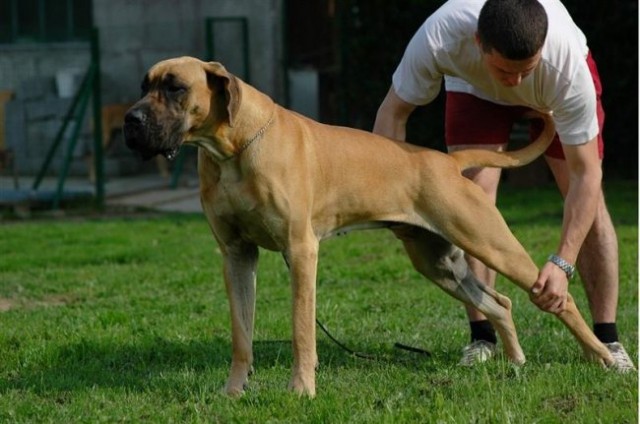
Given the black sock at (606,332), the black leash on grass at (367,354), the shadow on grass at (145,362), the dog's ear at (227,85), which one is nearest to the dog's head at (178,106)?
the dog's ear at (227,85)

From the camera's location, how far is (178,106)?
16.5ft

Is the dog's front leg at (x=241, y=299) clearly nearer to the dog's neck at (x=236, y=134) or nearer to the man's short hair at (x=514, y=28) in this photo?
the dog's neck at (x=236, y=134)

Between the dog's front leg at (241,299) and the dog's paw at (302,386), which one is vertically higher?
the dog's front leg at (241,299)

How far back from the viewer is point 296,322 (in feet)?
17.1

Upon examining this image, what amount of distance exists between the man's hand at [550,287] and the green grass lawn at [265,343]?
1.03 ft

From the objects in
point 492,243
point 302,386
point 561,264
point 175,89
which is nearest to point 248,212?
point 175,89

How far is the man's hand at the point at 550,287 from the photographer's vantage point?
5.45 m

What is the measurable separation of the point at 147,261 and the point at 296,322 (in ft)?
15.9

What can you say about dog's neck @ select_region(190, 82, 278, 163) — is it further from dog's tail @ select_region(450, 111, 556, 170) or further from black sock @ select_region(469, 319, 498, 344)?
black sock @ select_region(469, 319, 498, 344)

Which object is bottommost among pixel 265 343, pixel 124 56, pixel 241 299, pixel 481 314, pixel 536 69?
pixel 265 343

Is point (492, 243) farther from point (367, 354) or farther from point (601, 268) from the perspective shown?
point (367, 354)

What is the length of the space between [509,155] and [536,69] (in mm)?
603

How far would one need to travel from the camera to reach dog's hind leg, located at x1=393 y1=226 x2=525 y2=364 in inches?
235

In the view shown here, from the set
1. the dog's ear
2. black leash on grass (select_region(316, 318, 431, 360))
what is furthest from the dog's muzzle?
black leash on grass (select_region(316, 318, 431, 360))
